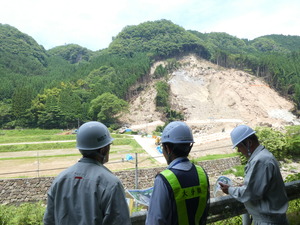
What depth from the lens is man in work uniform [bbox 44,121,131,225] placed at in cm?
165

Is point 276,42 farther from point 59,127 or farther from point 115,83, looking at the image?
point 59,127

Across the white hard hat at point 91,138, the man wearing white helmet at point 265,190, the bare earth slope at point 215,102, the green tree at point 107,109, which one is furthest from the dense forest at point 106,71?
the white hard hat at point 91,138

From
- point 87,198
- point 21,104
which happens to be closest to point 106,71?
point 21,104

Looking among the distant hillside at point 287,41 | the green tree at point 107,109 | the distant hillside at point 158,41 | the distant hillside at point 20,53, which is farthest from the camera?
the distant hillside at point 287,41

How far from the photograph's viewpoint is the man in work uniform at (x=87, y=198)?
165cm

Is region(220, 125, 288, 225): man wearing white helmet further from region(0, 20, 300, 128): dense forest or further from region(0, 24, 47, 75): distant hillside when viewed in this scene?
region(0, 24, 47, 75): distant hillside

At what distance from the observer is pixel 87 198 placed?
167 centimetres

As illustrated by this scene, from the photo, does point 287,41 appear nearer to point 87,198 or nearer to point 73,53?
point 73,53

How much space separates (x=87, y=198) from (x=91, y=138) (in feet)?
1.51

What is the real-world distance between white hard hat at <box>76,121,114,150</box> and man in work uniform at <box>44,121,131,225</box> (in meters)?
0.12

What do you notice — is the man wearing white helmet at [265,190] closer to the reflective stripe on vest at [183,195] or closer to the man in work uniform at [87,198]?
the reflective stripe on vest at [183,195]

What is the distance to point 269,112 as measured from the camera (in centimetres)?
5784

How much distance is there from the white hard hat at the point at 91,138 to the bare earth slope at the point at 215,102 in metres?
41.4

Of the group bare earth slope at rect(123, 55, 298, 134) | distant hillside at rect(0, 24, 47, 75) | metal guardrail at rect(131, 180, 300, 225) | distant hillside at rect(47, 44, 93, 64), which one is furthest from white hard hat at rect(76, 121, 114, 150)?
distant hillside at rect(47, 44, 93, 64)
